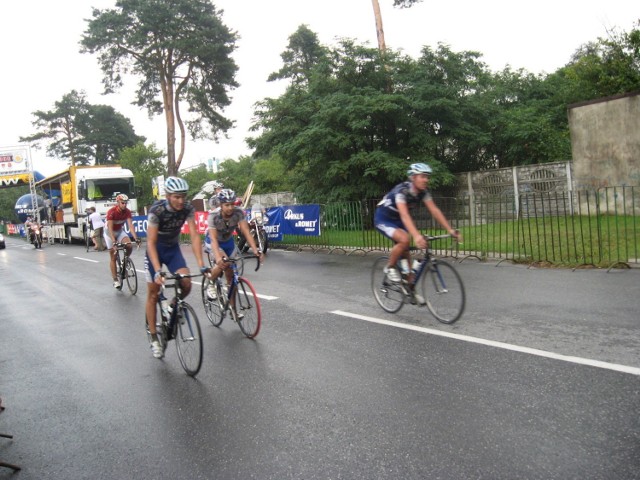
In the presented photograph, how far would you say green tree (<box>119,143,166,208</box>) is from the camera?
45000mm

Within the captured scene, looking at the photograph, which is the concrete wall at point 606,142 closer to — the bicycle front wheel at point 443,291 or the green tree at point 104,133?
the bicycle front wheel at point 443,291

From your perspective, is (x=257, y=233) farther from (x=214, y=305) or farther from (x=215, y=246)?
(x=215, y=246)

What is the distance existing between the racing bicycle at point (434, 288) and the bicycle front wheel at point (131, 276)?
5.85 m

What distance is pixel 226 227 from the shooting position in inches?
288

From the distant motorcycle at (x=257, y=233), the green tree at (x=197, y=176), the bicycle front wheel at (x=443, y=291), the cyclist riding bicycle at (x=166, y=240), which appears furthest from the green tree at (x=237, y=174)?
the cyclist riding bicycle at (x=166, y=240)

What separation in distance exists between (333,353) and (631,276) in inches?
238

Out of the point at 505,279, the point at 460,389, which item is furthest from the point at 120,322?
the point at 505,279

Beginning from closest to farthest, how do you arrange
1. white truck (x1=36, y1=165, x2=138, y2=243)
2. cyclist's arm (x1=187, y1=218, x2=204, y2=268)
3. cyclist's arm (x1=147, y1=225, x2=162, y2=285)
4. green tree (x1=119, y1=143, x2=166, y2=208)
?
cyclist's arm (x1=147, y1=225, x2=162, y2=285) < cyclist's arm (x1=187, y1=218, x2=204, y2=268) < white truck (x1=36, y1=165, x2=138, y2=243) < green tree (x1=119, y1=143, x2=166, y2=208)

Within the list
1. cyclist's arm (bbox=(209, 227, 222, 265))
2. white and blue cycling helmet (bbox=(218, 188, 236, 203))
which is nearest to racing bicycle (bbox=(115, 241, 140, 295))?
cyclist's arm (bbox=(209, 227, 222, 265))

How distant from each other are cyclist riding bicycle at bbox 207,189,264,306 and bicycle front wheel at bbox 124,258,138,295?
418cm

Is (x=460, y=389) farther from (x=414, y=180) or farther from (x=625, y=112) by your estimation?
(x=625, y=112)

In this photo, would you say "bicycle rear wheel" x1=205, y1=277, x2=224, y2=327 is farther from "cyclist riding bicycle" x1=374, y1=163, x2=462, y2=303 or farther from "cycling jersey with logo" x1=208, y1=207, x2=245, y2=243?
"cyclist riding bicycle" x1=374, y1=163, x2=462, y2=303

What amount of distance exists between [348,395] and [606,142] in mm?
16589

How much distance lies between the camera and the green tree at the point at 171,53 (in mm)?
30047
